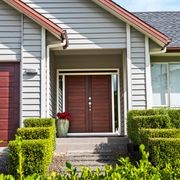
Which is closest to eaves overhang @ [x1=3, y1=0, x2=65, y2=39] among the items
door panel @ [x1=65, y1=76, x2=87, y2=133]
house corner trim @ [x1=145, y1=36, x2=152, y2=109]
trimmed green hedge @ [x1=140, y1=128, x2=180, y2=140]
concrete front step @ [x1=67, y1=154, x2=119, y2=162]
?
house corner trim @ [x1=145, y1=36, x2=152, y2=109]

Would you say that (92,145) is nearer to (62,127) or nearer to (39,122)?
(39,122)

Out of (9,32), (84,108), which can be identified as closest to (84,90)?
(84,108)

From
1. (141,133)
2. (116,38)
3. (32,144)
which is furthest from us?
(116,38)

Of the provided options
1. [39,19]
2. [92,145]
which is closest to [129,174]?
[92,145]

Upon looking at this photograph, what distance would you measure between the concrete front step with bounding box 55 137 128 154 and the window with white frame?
2.76m

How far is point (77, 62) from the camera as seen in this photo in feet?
40.3

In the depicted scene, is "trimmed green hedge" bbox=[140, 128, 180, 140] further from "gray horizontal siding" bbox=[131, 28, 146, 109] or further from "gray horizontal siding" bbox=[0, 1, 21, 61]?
"gray horizontal siding" bbox=[0, 1, 21, 61]

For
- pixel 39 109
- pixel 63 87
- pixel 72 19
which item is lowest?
pixel 39 109

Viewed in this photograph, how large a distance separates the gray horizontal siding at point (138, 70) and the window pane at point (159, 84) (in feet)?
5.95

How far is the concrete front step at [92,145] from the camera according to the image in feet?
30.0

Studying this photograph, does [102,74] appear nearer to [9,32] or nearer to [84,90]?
[84,90]

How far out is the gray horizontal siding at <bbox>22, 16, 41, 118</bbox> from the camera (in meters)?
9.68

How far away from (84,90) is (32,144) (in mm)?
5874

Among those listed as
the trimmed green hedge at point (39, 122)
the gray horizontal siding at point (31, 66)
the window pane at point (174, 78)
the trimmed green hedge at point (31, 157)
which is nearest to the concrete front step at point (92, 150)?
the trimmed green hedge at point (39, 122)
